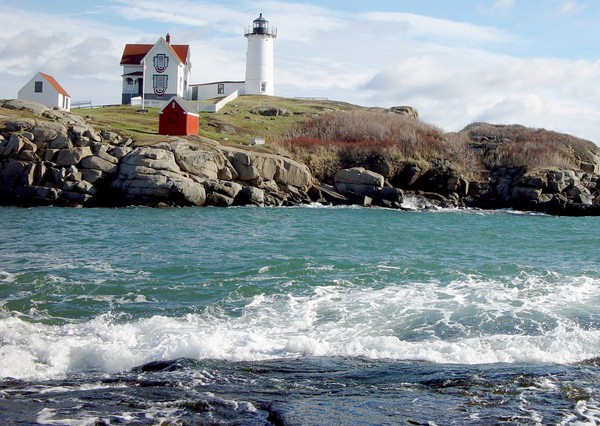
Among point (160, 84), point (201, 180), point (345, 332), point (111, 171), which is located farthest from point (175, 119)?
point (345, 332)

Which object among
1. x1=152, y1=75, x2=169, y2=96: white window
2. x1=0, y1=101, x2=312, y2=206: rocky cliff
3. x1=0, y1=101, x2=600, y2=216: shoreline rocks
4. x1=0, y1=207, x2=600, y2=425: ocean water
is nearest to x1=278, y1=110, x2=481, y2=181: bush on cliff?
x1=0, y1=101, x2=600, y2=216: shoreline rocks

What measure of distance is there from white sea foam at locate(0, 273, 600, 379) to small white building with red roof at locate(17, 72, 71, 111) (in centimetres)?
4953

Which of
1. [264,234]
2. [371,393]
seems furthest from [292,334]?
[264,234]

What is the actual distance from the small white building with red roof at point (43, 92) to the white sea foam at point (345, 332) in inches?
1950

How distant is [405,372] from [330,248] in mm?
14811

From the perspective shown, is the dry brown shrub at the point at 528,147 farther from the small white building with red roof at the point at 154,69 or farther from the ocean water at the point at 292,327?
the small white building with red roof at the point at 154,69

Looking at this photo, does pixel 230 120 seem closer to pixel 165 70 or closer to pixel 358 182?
pixel 165 70

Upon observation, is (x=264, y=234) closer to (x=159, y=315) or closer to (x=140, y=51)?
(x=159, y=315)

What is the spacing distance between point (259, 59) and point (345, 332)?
70.5 metres

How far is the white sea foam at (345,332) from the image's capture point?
12.8 meters

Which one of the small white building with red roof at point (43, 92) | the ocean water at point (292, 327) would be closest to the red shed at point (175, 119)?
the small white building with red roof at point (43, 92)

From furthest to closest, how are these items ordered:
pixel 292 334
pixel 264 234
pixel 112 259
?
1. pixel 264 234
2. pixel 112 259
3. pixel 292 334

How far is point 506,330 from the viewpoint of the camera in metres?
15.2

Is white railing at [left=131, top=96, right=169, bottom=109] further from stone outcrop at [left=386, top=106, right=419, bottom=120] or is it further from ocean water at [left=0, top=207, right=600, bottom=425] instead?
ocean water at [left=0, top=207, right=600, bottom=425]
